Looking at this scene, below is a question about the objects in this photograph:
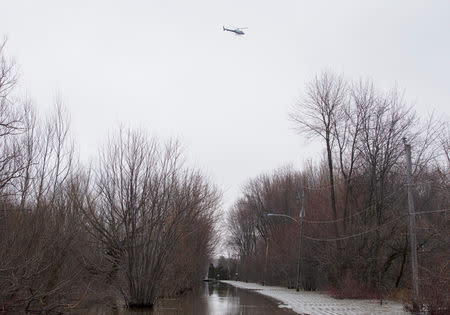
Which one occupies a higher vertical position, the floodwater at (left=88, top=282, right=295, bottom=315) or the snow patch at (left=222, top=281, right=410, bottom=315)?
the snow patch at (left=222, top=281, right=410, bottom=315)

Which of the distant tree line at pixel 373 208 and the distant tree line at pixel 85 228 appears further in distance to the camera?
the distant tree line at pixel 373 208

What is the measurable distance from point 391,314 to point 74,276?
40.3 feet

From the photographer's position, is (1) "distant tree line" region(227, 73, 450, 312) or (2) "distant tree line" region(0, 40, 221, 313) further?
(1) "distant tree line" region(227, 73, 450, 312)

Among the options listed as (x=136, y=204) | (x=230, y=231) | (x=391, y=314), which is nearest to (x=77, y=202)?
(x=136, y=204)

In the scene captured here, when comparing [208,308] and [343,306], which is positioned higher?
[343,306]

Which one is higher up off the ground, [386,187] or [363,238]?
[386,187]

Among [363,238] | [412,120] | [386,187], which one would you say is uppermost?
[412,120]

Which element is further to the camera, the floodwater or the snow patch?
the floodwater

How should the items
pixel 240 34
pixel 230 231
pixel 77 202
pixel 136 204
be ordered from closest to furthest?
pixel 77 202, pixel 136 204, pixel 240 34, pixel 230 231

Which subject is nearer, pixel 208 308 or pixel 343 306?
pixel 208 308

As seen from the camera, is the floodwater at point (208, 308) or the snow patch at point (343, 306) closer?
the snow patch at point (343, 306)

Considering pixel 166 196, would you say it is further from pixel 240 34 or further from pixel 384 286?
pixel 384 286

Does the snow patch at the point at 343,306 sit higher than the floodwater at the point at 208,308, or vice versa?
the snow patch at the point at 343,306

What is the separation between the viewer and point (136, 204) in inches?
893
